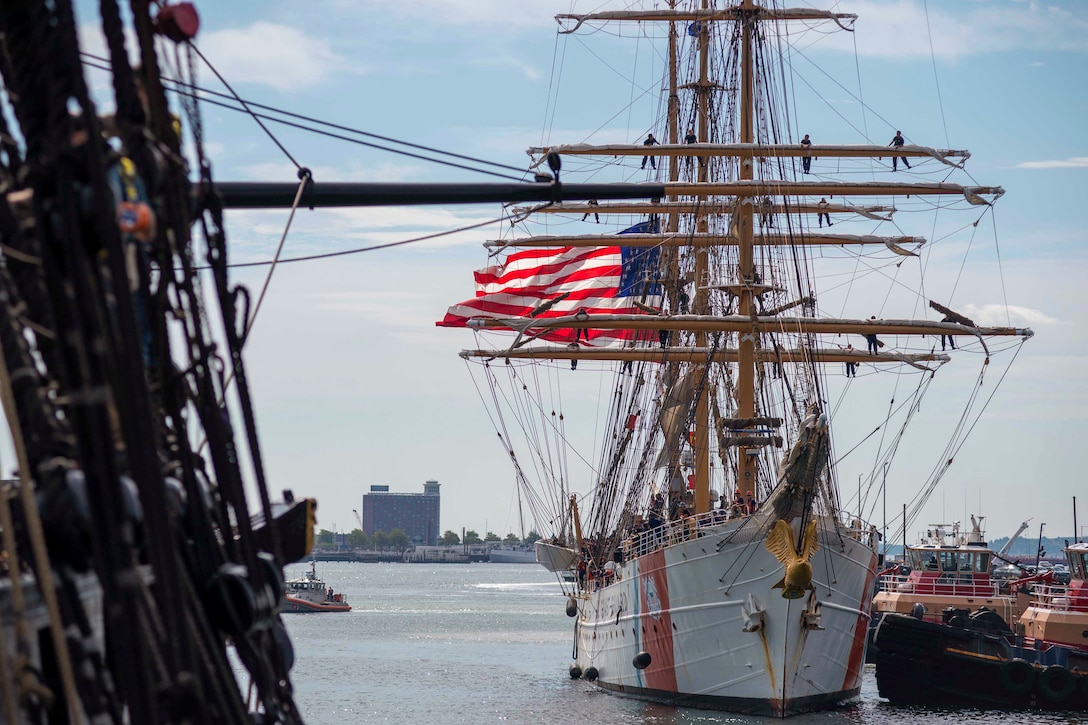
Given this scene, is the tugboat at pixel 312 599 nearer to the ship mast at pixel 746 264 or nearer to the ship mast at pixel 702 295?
the ship mast at pixel 702 295

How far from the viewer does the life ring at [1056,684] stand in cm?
3372

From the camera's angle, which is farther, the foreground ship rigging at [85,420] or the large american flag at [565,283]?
the large american flag at [565,283]

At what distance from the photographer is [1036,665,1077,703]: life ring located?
33.7 metres

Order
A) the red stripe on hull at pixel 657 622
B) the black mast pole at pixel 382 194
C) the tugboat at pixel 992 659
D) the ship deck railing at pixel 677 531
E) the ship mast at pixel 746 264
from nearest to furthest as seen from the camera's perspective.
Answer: the black mast pole at pixel 382 194 < the ship deck railing at pixel 677 531 < the red stripe on hull at pixel 657 622 < the tugboat at pixel 992 659 < the ship mast at pixel 746 264

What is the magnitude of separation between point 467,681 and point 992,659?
51.1 feet

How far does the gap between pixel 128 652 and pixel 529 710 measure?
28.6 m

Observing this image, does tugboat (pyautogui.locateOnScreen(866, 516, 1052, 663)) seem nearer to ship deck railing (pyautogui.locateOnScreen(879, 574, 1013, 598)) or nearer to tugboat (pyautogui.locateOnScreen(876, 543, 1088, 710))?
ship deck railing (pyautogui.locateOnScreen(879, 574, 1013, 598))

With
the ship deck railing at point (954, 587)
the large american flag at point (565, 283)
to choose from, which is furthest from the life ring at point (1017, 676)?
the large american flag at point (565, 283)

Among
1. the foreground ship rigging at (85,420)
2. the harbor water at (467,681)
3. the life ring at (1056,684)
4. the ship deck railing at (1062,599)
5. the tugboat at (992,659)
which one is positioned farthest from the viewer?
the ship deck railing at (1062,599)

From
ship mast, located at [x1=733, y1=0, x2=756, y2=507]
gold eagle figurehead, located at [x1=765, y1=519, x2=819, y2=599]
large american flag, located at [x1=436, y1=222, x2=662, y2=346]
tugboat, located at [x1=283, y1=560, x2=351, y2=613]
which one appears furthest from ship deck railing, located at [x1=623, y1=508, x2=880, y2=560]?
tugboat, located at [x1=283, y1=560, x2=351, y2=613]

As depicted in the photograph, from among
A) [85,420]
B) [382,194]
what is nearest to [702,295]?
[382,194]

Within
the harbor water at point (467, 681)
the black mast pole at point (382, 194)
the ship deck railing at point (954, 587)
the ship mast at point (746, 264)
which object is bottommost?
the harbor water at point (467, 681)

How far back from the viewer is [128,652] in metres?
7.35

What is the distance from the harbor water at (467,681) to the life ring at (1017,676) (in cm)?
56
